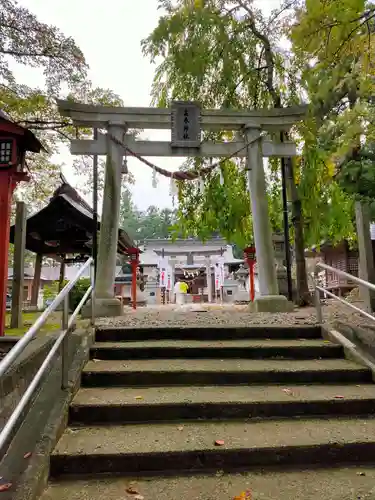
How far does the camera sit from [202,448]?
2.34 meters

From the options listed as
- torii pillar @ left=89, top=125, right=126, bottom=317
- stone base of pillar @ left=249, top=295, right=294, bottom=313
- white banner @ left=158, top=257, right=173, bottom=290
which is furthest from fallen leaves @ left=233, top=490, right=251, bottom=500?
white banner @ left=158, top=257, right=173, bottom=290

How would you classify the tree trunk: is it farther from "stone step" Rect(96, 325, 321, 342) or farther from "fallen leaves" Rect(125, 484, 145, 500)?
"fallen leaves" Rect(125, 484, 145, 500)

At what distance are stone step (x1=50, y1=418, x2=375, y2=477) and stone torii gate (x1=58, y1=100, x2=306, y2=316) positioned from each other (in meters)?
3.54

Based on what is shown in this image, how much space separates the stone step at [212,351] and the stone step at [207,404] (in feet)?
2.03

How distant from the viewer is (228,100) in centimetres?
846

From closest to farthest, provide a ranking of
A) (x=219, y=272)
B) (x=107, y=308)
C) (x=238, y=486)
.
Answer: (x=238, y=486) < (x=107, y=308) < (x=219, y=272)

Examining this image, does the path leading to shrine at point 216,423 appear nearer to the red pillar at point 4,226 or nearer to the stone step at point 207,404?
the stone step at point 207,404

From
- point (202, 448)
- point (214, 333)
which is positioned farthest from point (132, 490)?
point (214, 333)

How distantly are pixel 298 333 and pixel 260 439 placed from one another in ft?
6.57

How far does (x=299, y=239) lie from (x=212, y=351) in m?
5.73

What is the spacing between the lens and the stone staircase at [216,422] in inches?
86.2

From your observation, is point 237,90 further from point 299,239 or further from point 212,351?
point 212,351

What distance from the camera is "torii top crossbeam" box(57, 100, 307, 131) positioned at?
645 centimetres

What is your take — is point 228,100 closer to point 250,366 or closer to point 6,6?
point 6,6
